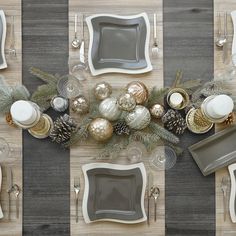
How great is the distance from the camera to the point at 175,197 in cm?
156

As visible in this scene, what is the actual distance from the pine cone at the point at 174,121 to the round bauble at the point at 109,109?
0.18 m

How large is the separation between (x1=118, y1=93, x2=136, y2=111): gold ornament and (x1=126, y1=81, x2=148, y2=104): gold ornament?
0.03 m

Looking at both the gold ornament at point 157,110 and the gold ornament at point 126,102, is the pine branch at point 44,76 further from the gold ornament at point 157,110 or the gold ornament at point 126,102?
the gold ornament at point 157,110

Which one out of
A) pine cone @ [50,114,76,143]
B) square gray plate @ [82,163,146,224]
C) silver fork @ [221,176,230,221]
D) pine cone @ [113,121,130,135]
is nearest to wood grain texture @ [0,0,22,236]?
pine cone @ [50,114,76,143]

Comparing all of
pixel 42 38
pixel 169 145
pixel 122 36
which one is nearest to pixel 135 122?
pixel 169 145

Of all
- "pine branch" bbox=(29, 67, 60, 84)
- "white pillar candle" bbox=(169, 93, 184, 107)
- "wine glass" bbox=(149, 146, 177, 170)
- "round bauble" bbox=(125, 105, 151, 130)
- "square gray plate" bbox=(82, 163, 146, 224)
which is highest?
"pine branch" bbox=(29, 67, 60, 84)

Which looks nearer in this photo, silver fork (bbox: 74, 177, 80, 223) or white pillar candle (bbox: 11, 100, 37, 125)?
white pillar candle (bbox: 11, 100, 37, 125)

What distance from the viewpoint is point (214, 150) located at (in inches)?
61.2

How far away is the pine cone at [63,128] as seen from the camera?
1.48 m

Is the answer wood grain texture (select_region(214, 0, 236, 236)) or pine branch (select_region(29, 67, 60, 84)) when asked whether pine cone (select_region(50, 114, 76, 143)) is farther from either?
wood grain texture (select_region(214, 0, 236, 236))

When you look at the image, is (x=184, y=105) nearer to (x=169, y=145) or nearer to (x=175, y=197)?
(x=169, y=145)

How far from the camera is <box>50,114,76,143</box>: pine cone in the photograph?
1.48 metres

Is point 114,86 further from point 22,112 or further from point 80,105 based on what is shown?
point 22,112

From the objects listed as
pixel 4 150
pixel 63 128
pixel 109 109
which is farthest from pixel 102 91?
pixel 4 150
